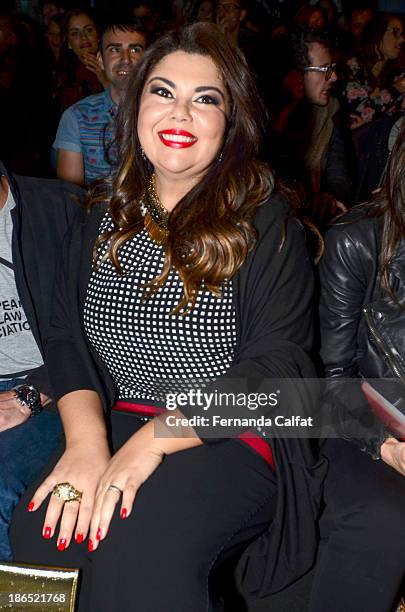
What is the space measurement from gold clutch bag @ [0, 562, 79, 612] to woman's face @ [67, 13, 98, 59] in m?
3.54

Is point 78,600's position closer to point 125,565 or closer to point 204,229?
point 125,565

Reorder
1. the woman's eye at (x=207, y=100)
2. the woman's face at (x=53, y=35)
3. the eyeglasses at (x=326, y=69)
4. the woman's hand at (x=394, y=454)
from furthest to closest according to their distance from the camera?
the woman's face at (x=53, y=35) < the eyeglasses at (x=326, y=69) < the woman's eye at (x=207, y=100) < the woman's hand at (x=394, y=454)

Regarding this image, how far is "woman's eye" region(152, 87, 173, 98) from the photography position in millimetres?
1628

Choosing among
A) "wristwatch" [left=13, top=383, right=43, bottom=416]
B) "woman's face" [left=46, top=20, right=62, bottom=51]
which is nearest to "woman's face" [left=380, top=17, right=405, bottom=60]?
"woman's face" [left=46, top=20, right=62, bottom=51]

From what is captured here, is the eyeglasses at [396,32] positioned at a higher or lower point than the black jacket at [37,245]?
higher

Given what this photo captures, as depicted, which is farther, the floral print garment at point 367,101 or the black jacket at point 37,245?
the floral print garment at point 367,101

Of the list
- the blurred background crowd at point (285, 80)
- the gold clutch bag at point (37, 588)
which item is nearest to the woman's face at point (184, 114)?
the blurred background crowd at point (285, 80)

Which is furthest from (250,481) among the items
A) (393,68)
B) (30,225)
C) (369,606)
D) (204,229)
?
(393,68)

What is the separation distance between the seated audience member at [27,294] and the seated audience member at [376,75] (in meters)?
2.37

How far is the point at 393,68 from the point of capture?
4.40 m

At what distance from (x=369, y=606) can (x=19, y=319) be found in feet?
3.39

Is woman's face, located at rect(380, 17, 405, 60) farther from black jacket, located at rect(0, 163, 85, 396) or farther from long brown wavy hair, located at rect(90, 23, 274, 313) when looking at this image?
black jacket, located at rect(0, 163, 85, 396)

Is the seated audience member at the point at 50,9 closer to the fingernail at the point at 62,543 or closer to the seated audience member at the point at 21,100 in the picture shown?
the seated audience member at the point at 21,100

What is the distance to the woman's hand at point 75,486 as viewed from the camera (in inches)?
54.3
